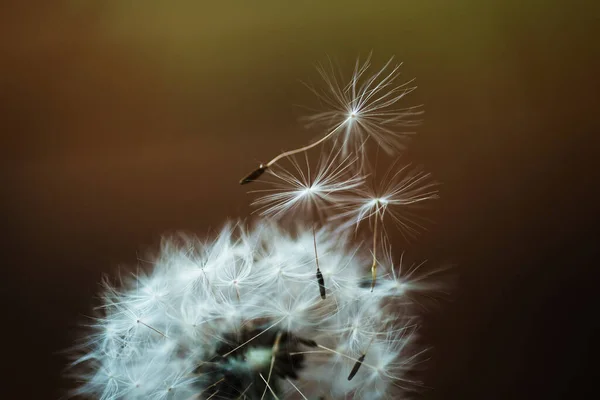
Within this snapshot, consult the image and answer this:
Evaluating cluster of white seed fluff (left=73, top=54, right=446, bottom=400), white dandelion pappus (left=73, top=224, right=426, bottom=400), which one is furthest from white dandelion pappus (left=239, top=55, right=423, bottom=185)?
white dandelion pappus (left=73, top=224, right=426, bottom=400)

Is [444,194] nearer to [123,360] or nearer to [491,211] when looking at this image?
[491,211]

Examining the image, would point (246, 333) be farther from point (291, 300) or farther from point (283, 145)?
point (283, 145)

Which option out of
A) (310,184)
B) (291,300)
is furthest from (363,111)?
(291,300)

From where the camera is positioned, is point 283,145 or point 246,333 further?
point 283,145

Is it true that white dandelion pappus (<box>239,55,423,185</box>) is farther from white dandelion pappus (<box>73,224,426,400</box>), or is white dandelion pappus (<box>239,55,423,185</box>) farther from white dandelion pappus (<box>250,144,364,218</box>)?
white dandelion pappus (<box>73,224,426,400</box>)

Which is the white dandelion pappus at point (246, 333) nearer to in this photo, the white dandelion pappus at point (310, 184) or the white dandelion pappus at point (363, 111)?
the white dandelion pappus at point (310, 184)

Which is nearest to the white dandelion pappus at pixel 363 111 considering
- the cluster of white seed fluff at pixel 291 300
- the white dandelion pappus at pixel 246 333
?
the cluster of white seed fluff at pixel 291 300
